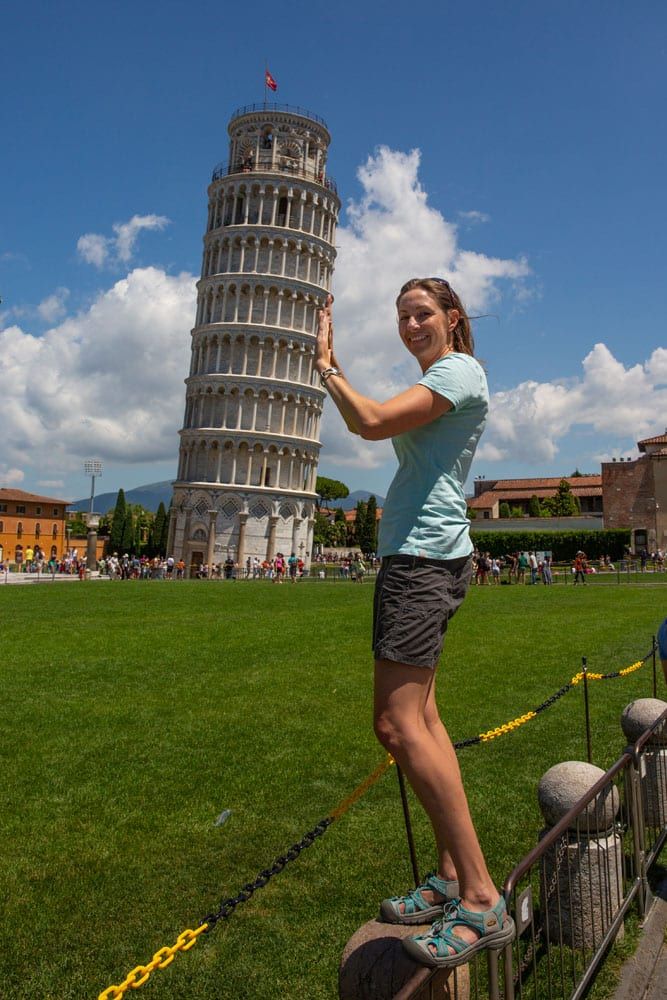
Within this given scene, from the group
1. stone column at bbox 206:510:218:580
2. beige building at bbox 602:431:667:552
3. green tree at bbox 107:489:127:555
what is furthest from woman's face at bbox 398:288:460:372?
green tree at bbox 107:489:127:555

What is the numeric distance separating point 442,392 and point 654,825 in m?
4.34

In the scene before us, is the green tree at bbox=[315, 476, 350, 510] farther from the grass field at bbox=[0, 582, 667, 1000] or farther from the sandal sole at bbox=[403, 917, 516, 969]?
the sandal sole at bbox=[403, 917, 516, 969]

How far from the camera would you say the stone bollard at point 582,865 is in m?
3.90

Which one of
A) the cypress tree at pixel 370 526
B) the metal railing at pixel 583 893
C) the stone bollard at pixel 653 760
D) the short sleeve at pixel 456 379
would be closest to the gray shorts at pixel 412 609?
the short sleeve at pixel 456 379

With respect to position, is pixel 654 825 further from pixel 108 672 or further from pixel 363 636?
pixel 363 636

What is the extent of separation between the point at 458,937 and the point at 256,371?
72.7 m

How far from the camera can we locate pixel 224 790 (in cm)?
649

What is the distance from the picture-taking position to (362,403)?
289 cm

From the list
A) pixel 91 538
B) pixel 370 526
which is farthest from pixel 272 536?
pixel 370 526

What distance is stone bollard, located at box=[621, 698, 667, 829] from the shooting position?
552 centimetres

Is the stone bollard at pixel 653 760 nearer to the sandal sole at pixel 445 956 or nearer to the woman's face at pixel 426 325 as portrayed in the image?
the sandal sole at pixel 445 956

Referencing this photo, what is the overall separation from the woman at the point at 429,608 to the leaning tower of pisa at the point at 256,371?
68712 millimetres

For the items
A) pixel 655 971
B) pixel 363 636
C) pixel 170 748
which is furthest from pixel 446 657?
pixel 655 971

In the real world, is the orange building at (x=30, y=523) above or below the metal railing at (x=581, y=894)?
above
